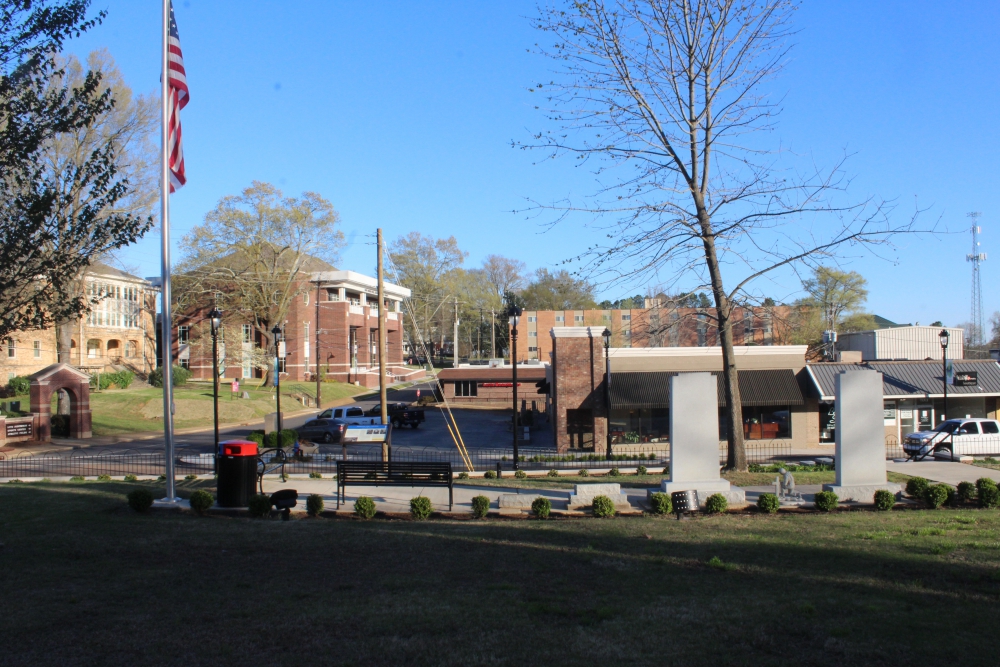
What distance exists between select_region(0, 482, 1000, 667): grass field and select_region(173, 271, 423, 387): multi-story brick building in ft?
159

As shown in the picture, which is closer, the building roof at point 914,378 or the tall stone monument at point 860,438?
the tall stone monument at point 860,438

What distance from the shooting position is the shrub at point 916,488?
13453 mm

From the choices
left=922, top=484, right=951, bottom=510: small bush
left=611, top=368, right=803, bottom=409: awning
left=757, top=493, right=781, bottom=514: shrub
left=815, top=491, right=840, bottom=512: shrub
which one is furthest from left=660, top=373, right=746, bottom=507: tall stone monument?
left=611, top=368, right=803, bottom=409: awning

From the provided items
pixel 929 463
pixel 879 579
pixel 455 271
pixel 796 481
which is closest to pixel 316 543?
pixel 879 579

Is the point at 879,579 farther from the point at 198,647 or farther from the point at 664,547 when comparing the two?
the point at 198,647

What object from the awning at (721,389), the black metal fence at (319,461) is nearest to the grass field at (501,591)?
the black metal fence at (319,461)

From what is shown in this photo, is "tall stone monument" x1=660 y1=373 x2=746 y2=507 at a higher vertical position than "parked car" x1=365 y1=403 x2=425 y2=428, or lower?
higher

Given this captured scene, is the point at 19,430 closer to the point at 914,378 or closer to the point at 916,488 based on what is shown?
the point at 916,488

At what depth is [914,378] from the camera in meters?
34.7

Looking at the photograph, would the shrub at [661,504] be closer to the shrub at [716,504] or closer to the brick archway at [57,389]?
the shrub at [716,504]

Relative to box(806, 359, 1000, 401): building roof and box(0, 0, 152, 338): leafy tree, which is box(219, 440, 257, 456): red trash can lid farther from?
box(806, 359, 1000, 401): building roof

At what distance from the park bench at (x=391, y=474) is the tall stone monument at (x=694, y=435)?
13.9ft

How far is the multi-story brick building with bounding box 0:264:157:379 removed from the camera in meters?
51.8

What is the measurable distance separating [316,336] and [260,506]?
5253cm
